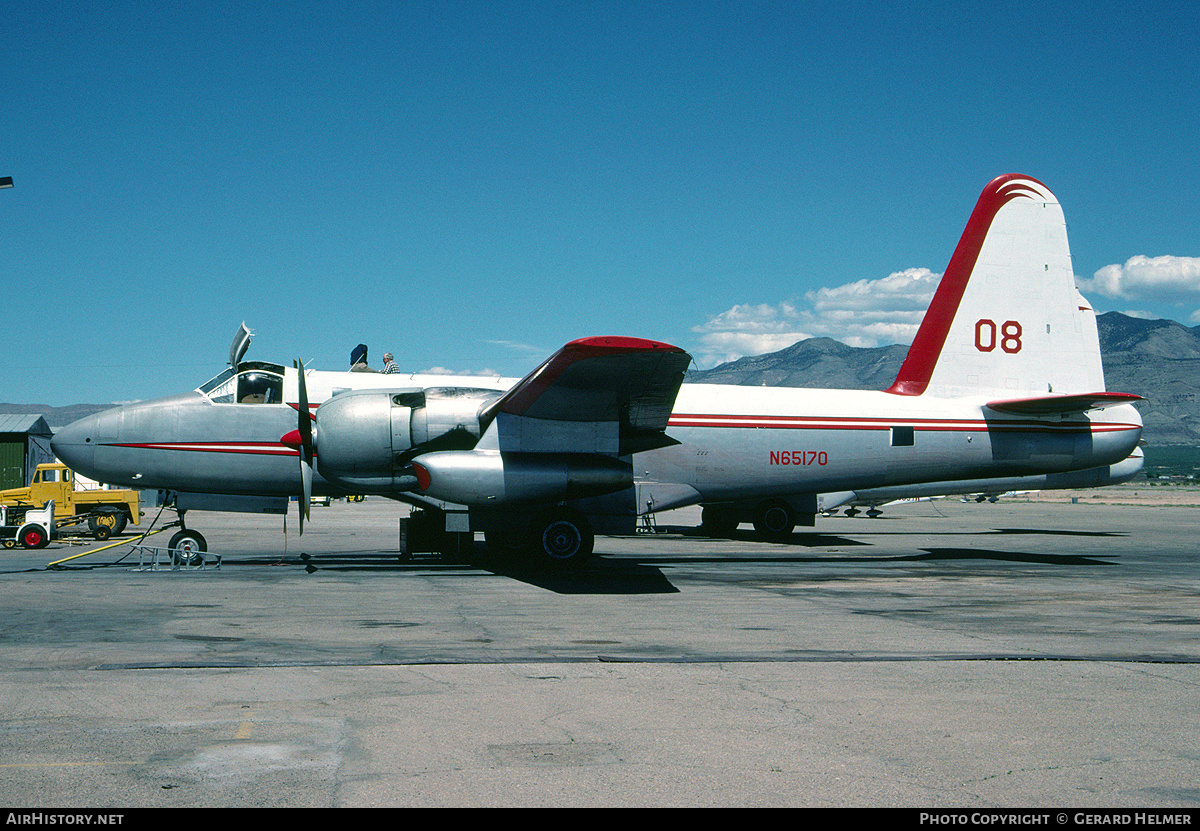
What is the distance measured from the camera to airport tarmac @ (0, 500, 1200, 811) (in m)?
4.85

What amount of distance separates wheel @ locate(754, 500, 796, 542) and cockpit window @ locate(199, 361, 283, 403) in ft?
49.1

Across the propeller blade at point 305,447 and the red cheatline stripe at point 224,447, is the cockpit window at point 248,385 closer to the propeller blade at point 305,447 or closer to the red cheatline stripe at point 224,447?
the red cheatline stripe at point 224,447

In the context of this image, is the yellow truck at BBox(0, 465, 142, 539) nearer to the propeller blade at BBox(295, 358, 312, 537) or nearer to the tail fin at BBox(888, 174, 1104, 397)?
the propeller blade at BBox(295, 358, 312, 537)

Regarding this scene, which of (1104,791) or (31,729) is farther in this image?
(31,729)

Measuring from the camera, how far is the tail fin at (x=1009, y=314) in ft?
65.5

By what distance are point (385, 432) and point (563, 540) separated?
3889 mm

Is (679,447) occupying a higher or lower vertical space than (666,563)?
higher

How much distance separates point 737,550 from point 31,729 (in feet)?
59.4

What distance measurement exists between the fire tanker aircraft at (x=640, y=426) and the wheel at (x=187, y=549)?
0.23ft

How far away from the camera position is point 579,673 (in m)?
7.75

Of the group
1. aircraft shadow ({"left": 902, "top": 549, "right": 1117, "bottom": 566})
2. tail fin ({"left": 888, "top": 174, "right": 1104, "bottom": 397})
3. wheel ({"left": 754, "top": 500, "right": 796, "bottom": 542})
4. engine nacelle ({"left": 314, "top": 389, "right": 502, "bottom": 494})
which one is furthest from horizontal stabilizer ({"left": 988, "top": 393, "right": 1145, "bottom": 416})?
engine nacelle ({"left": 314, "top": 389, "right": 502, "bottom": 494})

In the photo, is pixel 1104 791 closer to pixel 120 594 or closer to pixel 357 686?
pixel 357 686
